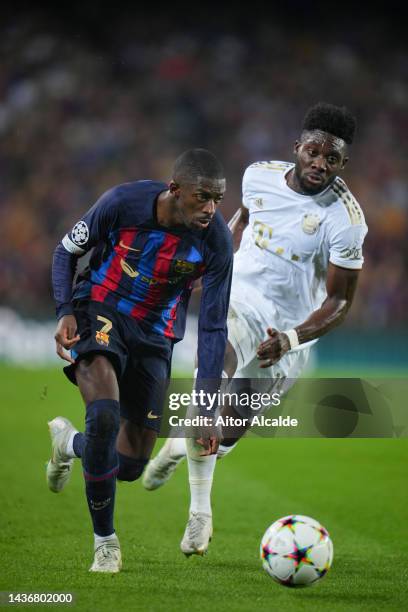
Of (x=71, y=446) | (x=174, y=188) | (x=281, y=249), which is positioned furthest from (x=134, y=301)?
A: (x=281, y=249)

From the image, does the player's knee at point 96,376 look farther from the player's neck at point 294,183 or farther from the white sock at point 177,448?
the player's neck at point 294,183

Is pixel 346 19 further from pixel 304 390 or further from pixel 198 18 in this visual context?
pixel 304 390

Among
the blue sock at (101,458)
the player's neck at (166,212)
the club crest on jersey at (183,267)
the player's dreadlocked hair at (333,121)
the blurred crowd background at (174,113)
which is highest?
the blurred crowd background at (174,113)

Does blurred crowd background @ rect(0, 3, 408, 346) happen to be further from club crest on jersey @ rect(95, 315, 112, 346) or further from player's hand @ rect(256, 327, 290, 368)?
club crest on jersey @ rect(95, 315, 112, 346)

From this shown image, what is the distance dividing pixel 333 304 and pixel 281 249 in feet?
1.53

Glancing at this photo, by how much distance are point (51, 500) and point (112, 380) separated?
2.44 m

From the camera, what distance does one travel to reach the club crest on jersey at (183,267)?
4.46 metres

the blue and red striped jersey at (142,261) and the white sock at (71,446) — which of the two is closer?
the blue and red striped jersey at (142,261)

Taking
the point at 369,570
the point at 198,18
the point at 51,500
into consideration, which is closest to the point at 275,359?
the point at 369,570

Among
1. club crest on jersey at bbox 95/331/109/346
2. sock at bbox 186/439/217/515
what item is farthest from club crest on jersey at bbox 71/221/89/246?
sock at bbox 186/439/217/515

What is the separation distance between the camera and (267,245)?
5441 mm

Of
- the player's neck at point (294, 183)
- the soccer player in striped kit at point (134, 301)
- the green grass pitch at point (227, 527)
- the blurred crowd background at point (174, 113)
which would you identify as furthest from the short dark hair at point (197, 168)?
the blurred crowd background at point (174, 113)

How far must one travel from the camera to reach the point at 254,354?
214 inches

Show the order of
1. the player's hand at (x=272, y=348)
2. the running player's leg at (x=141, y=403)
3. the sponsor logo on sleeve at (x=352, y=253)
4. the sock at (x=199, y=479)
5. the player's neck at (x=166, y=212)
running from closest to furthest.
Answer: the player's neck at (x=166, y=212), the running player's leg at (x=141, y=403), the player's hand at (x=272, y=348), the sock at (x=199, y=479), the sponsor logo on sleeve at (x=352, y=253)
